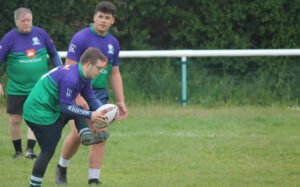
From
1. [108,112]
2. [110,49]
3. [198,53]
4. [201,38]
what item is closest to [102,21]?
[110,49]

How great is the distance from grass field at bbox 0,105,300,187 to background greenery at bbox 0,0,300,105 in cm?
55

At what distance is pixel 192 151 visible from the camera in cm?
871

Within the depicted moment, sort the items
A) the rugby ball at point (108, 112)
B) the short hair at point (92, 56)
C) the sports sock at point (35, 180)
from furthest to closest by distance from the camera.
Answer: the sports sock at point (35, 180)
the rugby ball at point (108, 112)
the short hair at point (92, 56)

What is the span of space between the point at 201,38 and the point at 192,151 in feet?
20.6

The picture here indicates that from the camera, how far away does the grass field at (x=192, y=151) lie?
709 cm

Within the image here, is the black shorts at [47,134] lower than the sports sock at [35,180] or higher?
higher

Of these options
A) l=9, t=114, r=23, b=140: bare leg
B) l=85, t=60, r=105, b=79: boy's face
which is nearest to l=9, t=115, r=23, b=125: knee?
l=9, t=114, r=23, b=140: bare leg

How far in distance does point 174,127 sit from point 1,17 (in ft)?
19.7

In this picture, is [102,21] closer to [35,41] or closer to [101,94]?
[101,94]

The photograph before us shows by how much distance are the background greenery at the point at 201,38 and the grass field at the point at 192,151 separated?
551 millimetres

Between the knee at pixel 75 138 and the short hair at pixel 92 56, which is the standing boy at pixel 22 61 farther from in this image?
the short hair at pixel 92 56

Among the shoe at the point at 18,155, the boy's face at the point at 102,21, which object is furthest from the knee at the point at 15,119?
the boy's face at the point at 102,21

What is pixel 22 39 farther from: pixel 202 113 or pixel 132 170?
pixel 202 113

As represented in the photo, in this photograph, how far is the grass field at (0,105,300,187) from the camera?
709cm
